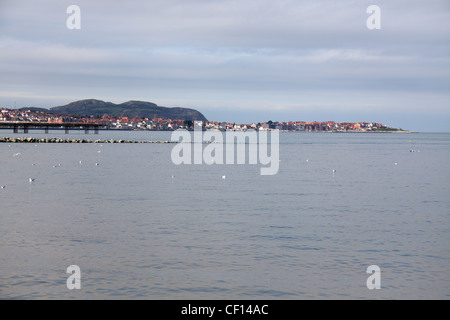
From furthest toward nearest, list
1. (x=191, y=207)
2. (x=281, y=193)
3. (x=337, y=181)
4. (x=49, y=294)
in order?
(x=337, y=181) < (x=281, y=193) < (x=191, y=207) < (x=49, y=294)

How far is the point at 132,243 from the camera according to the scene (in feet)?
78.9

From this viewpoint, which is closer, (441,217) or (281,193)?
(441,217)

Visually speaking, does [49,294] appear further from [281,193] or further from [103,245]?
[281,193]

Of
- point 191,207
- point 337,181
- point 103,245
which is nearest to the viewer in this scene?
point 103,245

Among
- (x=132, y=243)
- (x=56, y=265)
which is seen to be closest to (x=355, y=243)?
(x=132, y=243)

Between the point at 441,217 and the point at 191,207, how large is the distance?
15171 millimetres

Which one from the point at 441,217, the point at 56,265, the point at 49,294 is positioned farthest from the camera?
the point at 441,217
